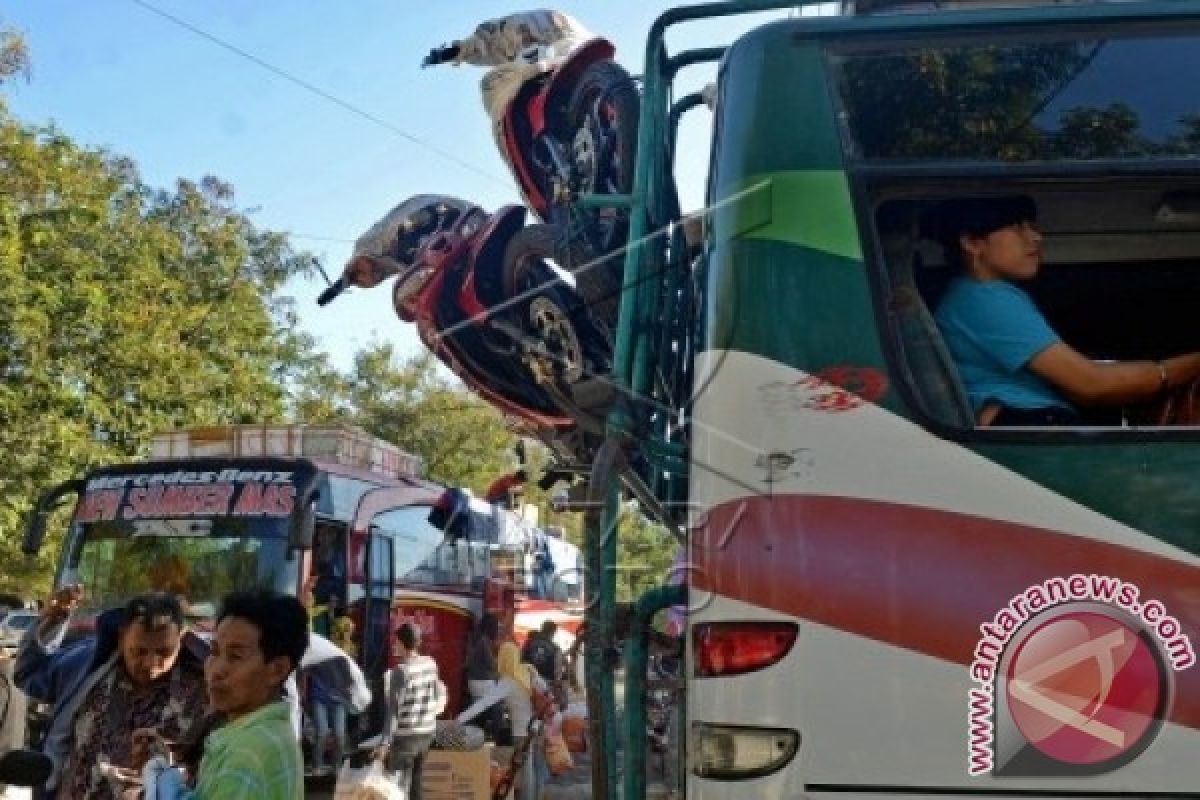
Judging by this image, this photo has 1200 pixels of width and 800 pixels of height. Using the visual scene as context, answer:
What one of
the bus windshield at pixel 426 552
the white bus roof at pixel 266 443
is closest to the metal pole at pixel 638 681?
the white bus roof at pixel 266 443

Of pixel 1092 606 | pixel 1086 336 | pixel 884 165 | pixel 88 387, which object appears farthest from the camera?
pixel 88 387

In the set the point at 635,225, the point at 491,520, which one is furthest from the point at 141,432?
the point at 635,225

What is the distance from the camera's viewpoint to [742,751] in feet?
9.31

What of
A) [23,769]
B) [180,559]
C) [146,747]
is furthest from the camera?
[180,559]

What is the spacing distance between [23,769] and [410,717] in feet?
18.3

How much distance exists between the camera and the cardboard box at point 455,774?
30.2 feet

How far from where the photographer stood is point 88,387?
673 inches

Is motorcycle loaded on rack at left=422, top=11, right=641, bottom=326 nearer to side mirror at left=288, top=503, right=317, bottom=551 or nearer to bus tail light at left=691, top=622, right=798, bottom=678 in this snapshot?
bus tail light at left=691, top=622, right=798, bottom=678

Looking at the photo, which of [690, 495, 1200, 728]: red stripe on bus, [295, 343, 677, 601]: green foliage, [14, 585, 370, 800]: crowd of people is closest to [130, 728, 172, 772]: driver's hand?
[14, 585, 370, 800]: crowd of people

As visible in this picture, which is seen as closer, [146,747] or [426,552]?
→ [146,747]

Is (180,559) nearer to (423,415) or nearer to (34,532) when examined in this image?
(34,532)

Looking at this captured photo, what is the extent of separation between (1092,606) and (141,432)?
1689 cm

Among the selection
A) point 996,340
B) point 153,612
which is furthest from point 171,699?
point 996,340

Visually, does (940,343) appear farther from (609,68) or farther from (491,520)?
(491,520)
